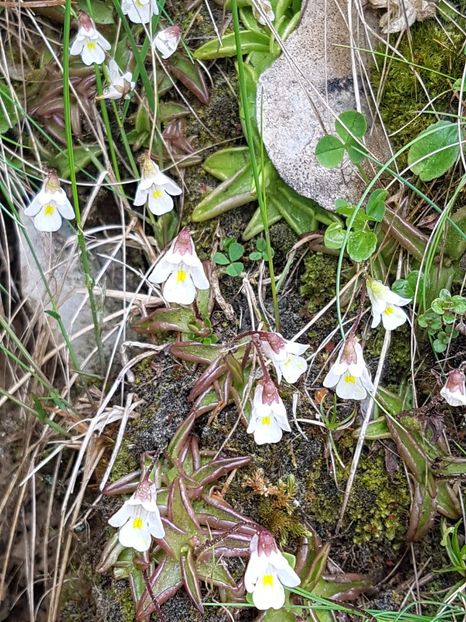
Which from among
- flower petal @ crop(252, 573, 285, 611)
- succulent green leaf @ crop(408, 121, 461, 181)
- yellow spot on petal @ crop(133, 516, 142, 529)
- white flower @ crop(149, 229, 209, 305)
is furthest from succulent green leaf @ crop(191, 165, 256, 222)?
flower petal @ crop(252, 573, 285, 611)

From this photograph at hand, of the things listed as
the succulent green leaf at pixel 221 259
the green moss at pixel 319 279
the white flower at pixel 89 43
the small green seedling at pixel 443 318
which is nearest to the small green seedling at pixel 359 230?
the green moss at pixel 319 279

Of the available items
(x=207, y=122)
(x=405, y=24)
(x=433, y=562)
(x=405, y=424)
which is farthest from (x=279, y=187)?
(x=433, y=562)

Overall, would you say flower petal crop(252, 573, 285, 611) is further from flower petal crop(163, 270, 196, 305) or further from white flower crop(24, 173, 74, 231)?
white flower crop(24, 173, 74, 231)

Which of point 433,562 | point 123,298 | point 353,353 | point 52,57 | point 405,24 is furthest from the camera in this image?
point 52,57

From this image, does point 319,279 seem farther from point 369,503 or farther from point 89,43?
point 89,43

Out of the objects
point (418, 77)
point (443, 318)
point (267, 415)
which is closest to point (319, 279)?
point (443, 318)

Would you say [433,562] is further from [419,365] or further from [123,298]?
[123,298]

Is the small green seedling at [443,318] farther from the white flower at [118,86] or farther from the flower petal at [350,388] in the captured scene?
the white flower at [118,86]
